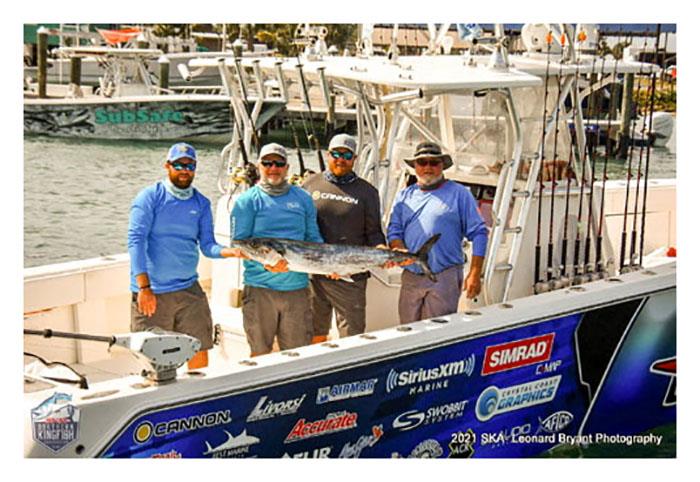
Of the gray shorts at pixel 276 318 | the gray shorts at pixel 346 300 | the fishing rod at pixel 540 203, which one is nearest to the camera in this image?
the gray shorts at pixel 276 318

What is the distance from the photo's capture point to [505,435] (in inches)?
258

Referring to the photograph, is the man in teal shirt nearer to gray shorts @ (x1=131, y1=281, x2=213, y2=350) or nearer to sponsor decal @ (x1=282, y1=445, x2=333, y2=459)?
gray shorts @ (x1=131, y1=281, x2=213, y2=350)

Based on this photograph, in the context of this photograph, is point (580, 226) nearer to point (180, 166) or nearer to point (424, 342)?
Answer: point (424, 342)

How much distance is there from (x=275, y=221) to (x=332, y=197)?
41 cm

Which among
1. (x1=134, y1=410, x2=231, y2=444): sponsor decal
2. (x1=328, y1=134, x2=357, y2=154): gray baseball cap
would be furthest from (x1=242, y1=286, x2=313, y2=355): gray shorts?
(x1=134, y1=410, x2=231, y2=444): sponsor decal

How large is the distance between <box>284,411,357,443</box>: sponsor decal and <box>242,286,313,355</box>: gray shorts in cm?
66

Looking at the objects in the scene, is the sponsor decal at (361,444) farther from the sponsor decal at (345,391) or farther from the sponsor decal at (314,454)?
the sponsor decal at (345,391)

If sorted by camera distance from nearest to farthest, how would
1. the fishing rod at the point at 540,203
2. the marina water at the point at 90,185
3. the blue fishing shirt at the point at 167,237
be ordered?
the blue fishing shirt at the point at 167,237 → the fishing rod at the point at 540,203 → the marina water at the point at 90,185

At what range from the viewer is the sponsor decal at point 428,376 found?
5.93 m

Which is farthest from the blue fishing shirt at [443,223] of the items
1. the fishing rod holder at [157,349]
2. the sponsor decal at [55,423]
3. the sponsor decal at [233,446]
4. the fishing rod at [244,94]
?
the sponsor decal at [55,423]

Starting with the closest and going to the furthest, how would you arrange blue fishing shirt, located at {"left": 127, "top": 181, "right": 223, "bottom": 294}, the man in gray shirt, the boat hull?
the boat hull
blue fishing shirt, located at {"left": 127, "top": 181, "right": 223, "bottom": 294}
the man in gray shirt

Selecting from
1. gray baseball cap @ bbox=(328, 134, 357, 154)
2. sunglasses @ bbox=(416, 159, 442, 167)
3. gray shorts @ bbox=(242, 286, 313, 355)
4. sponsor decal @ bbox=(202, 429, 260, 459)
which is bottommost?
sponsor decal @ bbox=(202, 429, 260, 459)

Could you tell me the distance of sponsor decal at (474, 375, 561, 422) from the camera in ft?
20.8

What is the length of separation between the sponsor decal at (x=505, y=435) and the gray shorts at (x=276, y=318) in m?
1.10
